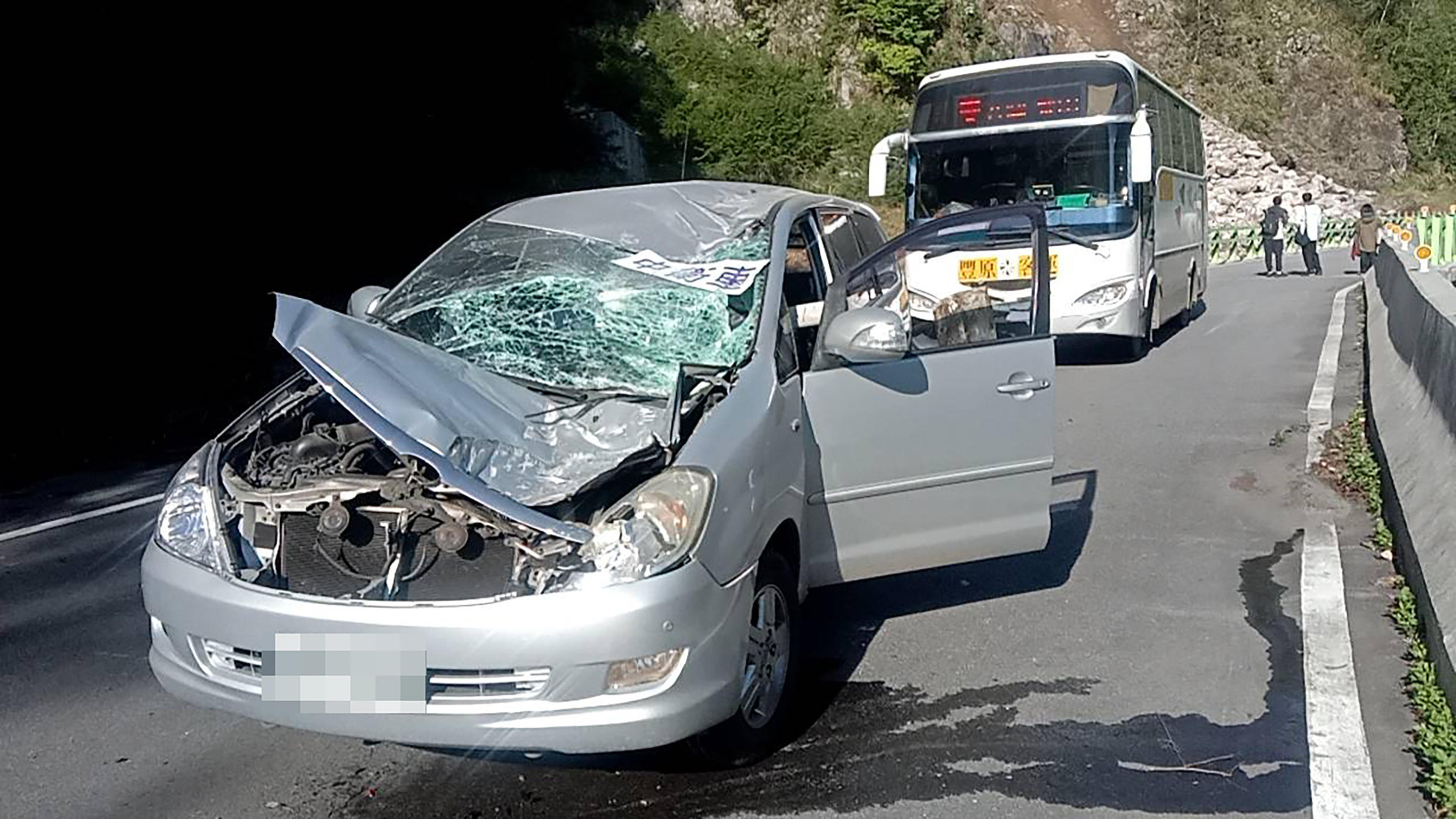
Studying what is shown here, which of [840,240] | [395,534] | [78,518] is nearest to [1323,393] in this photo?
[840,240]

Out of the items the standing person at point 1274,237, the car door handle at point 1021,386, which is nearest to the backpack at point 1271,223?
the standing person at point 1274,237

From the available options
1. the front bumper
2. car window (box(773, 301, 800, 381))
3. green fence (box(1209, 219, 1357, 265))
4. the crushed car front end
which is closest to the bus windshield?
car window (box(773, 301, 800, 381))

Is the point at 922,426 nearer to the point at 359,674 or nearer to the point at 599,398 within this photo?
the point at 599,398

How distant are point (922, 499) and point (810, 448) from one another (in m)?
0.63

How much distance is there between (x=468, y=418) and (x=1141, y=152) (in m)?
11.1

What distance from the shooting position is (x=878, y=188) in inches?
582

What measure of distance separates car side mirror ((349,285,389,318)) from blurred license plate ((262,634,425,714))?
1.82m

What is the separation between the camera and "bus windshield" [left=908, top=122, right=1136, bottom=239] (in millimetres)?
14320

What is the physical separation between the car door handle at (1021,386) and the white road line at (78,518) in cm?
606

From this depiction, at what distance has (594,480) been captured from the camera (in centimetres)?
396

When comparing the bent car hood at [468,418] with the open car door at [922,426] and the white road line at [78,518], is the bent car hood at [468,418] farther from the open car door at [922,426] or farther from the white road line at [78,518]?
the white road line at [78,518]

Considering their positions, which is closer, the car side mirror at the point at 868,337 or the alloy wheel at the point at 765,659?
the alloy wheel at the point at 765,659

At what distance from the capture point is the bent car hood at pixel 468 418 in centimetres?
396

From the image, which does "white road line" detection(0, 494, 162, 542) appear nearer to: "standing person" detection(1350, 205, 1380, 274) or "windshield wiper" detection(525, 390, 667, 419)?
"windshield wiper" detection(525, 390, 667, 419)
